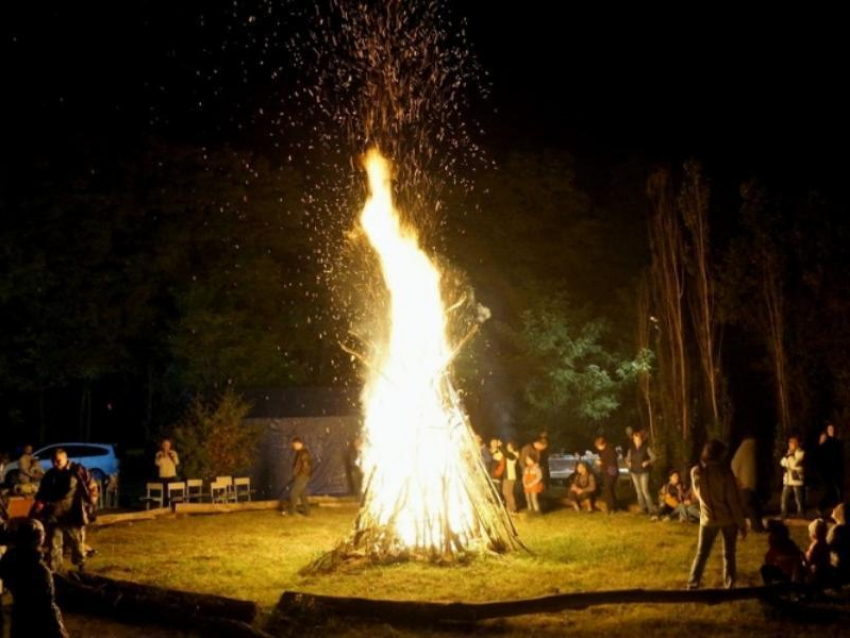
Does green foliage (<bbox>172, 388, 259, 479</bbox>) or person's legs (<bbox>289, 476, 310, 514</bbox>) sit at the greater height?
green foliage (<bbox>172, 388, 259, 479</bbox>)

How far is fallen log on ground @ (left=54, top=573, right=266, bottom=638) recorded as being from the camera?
931cm

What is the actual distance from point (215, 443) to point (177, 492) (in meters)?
1.46

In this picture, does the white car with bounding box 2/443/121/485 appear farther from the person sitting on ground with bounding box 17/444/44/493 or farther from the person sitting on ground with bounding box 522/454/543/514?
the person sitting on ground with bounding box 522/454/543/514

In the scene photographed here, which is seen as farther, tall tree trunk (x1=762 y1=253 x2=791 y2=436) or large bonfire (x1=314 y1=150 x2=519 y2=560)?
tall tree trunk (x1=762 y1=253 x2=791 y2=436)

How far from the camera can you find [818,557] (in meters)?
10.0

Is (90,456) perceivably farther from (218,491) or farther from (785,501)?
(785,501)

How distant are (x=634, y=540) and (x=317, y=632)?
670 cm

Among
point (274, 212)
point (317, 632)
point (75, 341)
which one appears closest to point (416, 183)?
point (317, 632)

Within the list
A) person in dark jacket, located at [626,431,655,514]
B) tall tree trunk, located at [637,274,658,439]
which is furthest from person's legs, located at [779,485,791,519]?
tall tree trunk, located at [637,274,658,439]

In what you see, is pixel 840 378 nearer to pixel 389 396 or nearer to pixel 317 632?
pixel 389 396

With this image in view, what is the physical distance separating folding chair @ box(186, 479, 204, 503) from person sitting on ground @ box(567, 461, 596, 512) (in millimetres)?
7843

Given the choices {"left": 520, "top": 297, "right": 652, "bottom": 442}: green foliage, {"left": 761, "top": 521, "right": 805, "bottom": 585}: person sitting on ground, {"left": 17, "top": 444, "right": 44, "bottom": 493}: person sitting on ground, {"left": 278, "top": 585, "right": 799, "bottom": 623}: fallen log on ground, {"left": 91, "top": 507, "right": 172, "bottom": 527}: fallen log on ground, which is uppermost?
{"left": 520, "top": 297, "right": 652, "bottom": 442}: green foliage

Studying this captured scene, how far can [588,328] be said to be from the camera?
24234 millimetres

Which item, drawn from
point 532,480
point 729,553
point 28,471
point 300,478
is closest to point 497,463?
point 532,480
